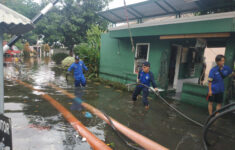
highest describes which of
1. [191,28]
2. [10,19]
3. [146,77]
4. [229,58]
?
[191,28]

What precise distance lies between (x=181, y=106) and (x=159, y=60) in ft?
7.25

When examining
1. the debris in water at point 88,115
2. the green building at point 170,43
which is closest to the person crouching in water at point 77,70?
the debris in water at point 88,115

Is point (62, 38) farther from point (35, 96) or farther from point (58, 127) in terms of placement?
point (58, 127)

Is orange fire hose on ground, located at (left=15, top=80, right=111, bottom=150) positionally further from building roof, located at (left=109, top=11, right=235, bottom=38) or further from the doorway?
the doorway

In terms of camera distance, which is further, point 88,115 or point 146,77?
point 146,77

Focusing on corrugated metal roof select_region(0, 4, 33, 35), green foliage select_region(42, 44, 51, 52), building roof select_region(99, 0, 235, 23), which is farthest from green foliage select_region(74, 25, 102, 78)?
green foliage select_region(42, 44, 51, 52)

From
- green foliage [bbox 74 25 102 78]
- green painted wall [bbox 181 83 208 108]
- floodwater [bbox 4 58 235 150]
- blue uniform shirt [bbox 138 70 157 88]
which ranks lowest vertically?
floodwater [bbox 4 58 235 150]

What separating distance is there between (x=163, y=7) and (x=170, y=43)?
5.14 feet

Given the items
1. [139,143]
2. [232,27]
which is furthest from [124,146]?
[232,27]

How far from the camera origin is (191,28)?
5.40m

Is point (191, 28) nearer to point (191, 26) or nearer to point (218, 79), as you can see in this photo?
point (191, 26)

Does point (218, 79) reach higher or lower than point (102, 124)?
higher

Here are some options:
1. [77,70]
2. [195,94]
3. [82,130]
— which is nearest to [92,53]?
[77,70]

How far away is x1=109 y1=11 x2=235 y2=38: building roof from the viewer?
15.1 feet
